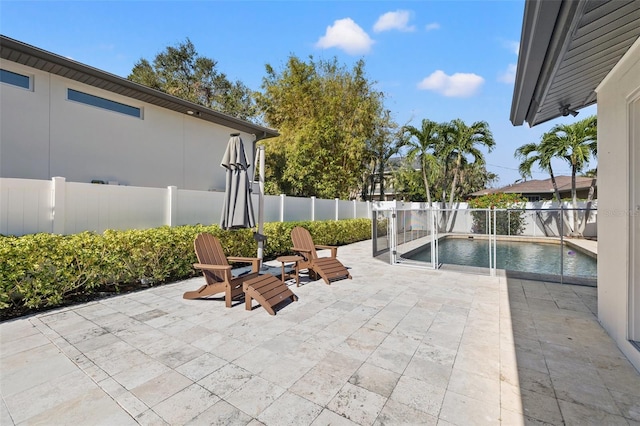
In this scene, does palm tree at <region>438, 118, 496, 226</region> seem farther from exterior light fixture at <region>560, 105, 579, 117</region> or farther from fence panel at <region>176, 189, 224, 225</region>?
fence panel at <region>176, 189, 224, 225</region>

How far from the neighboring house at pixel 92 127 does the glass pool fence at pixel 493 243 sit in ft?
22.1

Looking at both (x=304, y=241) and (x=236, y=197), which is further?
(x=304, y=241)

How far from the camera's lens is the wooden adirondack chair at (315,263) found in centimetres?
592

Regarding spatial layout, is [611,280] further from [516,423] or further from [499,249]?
[499,249]

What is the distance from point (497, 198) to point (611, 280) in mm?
16111

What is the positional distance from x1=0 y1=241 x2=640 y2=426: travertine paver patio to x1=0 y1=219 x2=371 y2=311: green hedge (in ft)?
1.41

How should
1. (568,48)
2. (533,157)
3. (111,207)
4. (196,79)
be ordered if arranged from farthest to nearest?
(196,79) < (533,157) < (111,207) < (568,48)

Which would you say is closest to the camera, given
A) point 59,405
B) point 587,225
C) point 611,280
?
point 59,405

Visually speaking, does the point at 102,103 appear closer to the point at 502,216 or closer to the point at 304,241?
the point at 304,241

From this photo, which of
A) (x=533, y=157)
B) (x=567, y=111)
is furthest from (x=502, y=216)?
(x=567, y=111)

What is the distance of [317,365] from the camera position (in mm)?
2791

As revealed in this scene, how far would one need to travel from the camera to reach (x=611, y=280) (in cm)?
354

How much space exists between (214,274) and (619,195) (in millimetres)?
5341

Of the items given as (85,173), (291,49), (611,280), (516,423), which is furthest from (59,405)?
(291,49)
